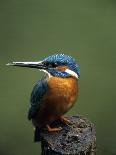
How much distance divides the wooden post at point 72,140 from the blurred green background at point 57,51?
2.46m

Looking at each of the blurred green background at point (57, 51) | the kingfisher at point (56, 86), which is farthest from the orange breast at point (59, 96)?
the blurred green background at point (57, 51)

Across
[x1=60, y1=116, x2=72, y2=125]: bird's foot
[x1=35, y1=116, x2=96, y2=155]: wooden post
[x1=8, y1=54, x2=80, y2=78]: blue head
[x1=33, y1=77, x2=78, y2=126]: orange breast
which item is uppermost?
[x1=8, y1=54, x2=80, y2=78]: blue head

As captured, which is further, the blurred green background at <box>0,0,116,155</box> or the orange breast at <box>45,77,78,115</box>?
the blurred green background at <box>0,0,116,155</box>

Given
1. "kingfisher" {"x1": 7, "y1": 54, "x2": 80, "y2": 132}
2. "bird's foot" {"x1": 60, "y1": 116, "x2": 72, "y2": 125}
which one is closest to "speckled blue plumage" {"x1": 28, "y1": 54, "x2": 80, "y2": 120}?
"kingfisher" {"x1": 7, "y1": 54, "x2": 80, "y2": 132}

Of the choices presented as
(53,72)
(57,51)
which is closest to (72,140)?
(53,72)

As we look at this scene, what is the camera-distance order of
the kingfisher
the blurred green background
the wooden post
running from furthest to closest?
the blurred green background, the kingfisher, the wooden post

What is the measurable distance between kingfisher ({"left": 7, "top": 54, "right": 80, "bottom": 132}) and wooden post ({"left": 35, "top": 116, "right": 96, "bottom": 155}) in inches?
2.6

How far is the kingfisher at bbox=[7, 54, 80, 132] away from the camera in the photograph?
4.29 metres

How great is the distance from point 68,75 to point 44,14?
5127 mm

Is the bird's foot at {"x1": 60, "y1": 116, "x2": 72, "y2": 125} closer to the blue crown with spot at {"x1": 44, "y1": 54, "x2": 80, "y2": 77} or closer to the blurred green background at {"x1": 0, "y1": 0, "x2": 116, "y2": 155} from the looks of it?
the blue crown with spot at {"x1": 44, "y1": 54, "x2": 80, "y2": 77}

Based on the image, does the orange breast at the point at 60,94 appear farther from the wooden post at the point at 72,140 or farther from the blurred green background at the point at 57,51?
the blurred green background at the point at 57,51

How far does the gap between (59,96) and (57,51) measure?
400 centimetres

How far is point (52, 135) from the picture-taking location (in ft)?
13.8

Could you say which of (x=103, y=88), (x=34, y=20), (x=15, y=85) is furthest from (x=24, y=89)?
(x=34, y=20)
